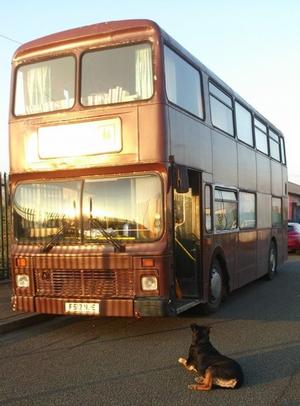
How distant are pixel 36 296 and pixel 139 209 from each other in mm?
1981

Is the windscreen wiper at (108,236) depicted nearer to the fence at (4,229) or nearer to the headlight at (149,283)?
the headlight at (149,283)

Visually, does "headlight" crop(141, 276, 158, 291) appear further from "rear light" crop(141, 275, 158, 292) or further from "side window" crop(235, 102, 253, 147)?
"side window" crop(235, 102, 253, 147)

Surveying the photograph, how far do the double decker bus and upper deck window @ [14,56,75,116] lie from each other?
0.7 inches

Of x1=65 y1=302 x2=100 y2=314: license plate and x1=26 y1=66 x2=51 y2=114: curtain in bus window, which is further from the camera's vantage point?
x1=26 y1=66 x2=51 y2=114: curtain in bus window

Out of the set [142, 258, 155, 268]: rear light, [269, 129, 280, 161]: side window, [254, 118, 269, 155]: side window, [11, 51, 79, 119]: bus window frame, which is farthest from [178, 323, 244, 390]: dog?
[269, 129, 280, 161]: side window

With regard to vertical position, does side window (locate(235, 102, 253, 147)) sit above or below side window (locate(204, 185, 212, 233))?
above

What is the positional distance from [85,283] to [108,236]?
2.41 feet

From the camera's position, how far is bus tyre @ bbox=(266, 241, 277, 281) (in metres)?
14.6

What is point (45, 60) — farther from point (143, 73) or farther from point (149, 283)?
point (149, 283)

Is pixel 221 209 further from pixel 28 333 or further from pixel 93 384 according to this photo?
pixel 93 384

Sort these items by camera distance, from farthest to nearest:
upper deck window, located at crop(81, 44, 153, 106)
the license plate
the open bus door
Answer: the open bus door
upper deck window, located at crop(81, 44, 153, 106)
the license plate

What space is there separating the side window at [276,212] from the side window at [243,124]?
319 cm

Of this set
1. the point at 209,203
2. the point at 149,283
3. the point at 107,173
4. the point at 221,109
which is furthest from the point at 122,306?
the point at 221,109

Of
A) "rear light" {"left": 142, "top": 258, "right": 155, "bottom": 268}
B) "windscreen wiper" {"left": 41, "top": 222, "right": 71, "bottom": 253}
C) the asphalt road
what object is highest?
"windscreen wiper" {"left": 41, "top": 222, "right": 71, "bottom": 253}
